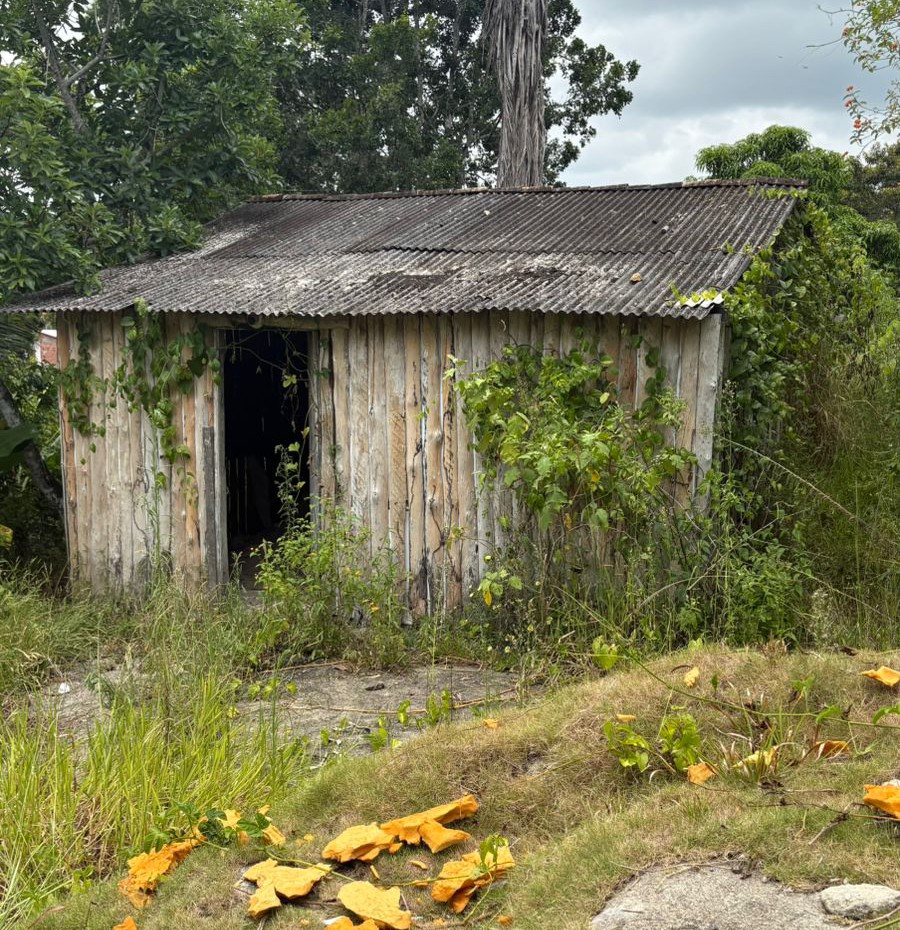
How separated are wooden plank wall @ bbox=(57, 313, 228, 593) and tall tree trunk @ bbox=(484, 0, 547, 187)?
8.95 meters

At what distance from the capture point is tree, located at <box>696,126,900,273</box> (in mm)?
14375

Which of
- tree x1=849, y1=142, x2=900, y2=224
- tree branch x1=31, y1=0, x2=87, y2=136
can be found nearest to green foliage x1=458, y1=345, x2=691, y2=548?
tree branch x1=31, y1=0, x2=87, y2=136

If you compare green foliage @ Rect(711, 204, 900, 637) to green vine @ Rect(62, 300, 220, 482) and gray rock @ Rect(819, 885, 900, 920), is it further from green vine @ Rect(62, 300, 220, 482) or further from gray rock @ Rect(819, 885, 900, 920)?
green vine @ Rect(62, 300, 220, 482)

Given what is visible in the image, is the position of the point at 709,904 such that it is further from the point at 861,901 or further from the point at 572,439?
the point at 572,439

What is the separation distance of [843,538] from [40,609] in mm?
5606

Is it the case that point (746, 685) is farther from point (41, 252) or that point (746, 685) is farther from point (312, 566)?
point (41, 252)

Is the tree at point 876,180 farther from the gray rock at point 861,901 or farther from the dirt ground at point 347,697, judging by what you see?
the gray rock at point 861,901

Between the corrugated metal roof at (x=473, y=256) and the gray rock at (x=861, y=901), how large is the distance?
382cm

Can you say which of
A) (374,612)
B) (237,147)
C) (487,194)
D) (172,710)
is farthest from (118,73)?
(172,710)

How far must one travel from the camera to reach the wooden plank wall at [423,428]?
6.96m

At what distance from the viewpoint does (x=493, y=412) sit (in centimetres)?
681

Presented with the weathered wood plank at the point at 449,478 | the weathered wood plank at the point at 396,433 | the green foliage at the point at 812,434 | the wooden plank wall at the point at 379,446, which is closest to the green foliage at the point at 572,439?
the wooden plank wall at the point at 379,446

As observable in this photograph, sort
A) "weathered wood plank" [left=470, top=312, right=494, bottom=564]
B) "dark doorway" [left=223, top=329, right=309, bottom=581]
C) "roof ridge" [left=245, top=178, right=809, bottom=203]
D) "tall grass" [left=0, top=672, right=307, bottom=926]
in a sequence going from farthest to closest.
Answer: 1. "dark doorway" [left=223, top=329, right=309, bottom=581]
2. "roof ridge" [left=245, top=178, right=809, bottom=203]
3. "weathered wood plank" [left=470, top=312, right=494, bottom=564]
4. "tall grass" [left=0, top=672, right=307, bottom=926]

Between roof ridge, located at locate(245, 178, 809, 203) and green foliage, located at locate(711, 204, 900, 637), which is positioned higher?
roof ridge, located at locate(245, 178, 809, 203)
